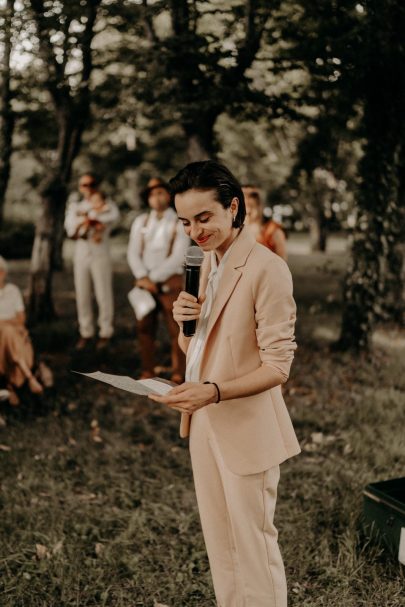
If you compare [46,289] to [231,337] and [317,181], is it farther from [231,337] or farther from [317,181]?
[317,181]

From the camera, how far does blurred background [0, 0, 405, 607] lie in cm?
341

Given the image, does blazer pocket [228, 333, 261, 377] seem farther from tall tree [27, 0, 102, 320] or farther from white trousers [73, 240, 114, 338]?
tall tree [27, 0, 102, 320]

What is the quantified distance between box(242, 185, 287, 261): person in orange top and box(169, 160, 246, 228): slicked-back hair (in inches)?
149

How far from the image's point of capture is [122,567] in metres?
3.40

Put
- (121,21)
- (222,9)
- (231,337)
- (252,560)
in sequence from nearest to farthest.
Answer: (231,337) → (252,560) → (222,9) → (121,21)

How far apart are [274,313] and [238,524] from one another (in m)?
0.83

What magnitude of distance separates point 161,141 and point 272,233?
40.4 feet

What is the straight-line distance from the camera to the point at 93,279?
752 centimetres

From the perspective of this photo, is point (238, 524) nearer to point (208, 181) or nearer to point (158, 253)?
point (208, 181)

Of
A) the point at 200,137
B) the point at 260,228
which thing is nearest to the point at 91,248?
the point at 200,137

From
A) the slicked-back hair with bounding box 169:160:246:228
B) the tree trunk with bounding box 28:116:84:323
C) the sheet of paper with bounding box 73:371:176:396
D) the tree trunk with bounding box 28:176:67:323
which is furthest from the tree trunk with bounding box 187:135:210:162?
the sheet of paper with bounding box 73:371:176:396

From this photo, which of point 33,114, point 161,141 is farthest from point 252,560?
point 161,141

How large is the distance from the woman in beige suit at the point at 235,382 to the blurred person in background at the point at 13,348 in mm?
3672

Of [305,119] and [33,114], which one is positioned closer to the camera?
[305,119]
